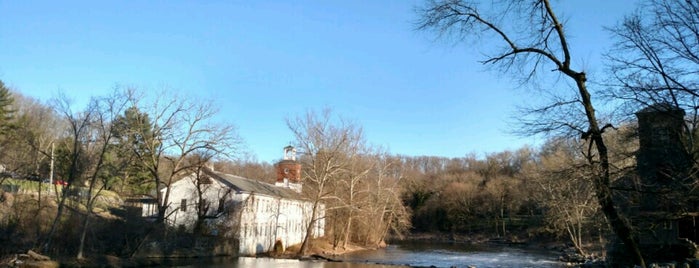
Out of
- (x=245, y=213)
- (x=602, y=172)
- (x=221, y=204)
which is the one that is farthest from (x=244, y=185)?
(x=602, y=172)

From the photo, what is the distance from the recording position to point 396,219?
2285 inches

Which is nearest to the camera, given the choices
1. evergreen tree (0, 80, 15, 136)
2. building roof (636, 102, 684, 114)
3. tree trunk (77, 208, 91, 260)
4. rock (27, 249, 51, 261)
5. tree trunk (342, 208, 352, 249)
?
building roof (636, 102, 684, 114)

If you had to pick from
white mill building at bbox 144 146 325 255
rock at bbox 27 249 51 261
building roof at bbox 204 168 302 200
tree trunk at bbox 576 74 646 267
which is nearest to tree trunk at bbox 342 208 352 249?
white mill building at bbox 144 146 325 255

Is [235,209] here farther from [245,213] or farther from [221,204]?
[221,204]

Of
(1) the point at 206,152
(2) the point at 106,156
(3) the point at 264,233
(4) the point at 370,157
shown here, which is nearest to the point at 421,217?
(4) the point at 370,157

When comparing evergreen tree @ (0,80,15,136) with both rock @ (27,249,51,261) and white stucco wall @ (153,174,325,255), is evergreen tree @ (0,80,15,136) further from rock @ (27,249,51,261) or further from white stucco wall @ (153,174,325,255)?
rock @ (27,249,51,261)

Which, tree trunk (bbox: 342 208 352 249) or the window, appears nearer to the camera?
the window

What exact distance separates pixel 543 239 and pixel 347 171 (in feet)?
107

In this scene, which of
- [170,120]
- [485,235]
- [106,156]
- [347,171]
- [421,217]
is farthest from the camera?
[421,217]

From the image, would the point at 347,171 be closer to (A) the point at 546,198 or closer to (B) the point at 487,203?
(A) the point at 546,198

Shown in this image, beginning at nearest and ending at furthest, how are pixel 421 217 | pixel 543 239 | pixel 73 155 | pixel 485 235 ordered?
pixel 73 155
pixel 543 239
pixel 485 235
pixel 421 217

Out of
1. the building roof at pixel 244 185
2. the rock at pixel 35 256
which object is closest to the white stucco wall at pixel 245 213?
the building roof at pixel 244 185

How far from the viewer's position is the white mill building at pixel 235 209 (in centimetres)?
3975

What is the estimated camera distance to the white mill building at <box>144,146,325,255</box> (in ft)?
130
